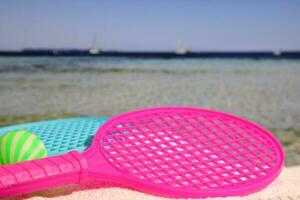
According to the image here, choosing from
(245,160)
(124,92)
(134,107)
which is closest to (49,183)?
(245,160)

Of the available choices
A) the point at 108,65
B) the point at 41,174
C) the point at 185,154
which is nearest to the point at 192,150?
the point at 185,154

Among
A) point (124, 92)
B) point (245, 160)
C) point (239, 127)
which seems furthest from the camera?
point (124, 92)

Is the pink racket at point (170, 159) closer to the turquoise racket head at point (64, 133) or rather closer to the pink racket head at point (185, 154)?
the pink racket head at point (185, 154)

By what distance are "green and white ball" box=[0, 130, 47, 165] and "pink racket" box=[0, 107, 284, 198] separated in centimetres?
22

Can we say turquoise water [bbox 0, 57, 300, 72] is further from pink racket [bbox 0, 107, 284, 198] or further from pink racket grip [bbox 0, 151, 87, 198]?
pink racket grip [bbox 0, 151, 87, 198]

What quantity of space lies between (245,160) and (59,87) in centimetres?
660

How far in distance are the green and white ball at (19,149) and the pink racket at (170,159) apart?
0.73 feet

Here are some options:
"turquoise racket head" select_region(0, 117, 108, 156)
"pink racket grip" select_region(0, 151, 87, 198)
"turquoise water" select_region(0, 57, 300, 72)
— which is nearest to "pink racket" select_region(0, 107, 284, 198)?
"pink racket grip" select_region(0, 151, 87, 198)

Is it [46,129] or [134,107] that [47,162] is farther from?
[134,107]

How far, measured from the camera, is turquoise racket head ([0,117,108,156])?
70.9 inches

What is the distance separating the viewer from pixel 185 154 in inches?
63.9

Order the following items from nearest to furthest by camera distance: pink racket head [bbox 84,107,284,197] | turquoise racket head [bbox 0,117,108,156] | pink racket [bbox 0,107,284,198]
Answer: pink racket [bbox 0,107,284,198], pink racket head [bbox 84,107,284,197], turquoise racket head [bbox 0,117,108,156]

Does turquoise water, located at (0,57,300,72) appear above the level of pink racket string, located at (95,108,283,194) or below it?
below

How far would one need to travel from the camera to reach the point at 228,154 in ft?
5.44
